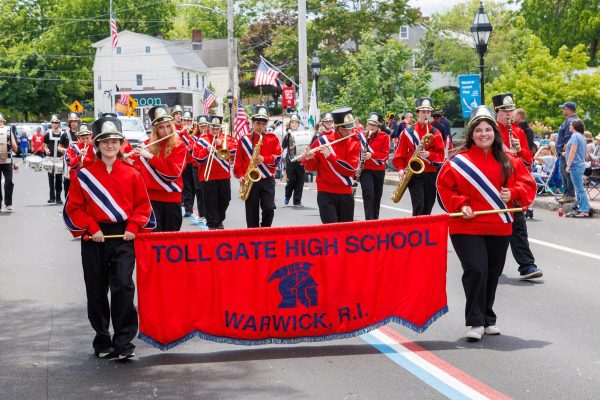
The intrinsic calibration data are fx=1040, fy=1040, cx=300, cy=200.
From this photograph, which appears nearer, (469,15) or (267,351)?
(267,351)

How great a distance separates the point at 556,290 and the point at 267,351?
13.5 ft

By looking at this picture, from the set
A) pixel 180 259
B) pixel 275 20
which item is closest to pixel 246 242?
pixel 180 259

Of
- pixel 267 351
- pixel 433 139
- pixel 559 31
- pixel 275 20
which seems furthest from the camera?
pixel 275 20

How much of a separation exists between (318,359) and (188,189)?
13.1m

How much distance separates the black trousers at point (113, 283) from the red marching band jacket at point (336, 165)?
471 centimetres

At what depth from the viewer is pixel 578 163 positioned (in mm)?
19641

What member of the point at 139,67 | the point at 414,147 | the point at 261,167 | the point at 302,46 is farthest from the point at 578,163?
the point at 139,67

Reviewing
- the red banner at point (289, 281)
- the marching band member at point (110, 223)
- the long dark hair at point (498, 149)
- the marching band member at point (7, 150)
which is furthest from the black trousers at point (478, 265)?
the marching band member at point (7, 150)

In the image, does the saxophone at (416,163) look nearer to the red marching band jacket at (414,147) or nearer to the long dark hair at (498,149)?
the red marching band jacket at (414,147)

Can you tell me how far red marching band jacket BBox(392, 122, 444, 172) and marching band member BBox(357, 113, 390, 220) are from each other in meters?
0.76

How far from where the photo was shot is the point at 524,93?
40281 mm

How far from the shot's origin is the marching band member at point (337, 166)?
1238cm

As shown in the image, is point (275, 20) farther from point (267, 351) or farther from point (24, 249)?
point (267, 351)

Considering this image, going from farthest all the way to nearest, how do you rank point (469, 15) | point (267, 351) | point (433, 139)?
point (469, 15) < point (433, 139) < point (267, 351)
